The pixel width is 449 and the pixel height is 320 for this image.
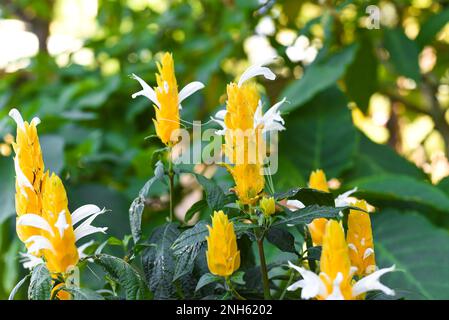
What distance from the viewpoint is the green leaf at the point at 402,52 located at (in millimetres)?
1199

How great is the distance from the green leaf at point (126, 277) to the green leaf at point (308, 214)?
11 centimetres

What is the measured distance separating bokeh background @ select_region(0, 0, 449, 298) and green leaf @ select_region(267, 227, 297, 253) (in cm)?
30

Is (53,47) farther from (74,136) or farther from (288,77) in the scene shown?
(288,77)

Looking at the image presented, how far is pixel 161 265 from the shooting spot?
471 millimetres

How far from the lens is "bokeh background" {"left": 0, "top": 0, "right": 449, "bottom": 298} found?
1.00 meters

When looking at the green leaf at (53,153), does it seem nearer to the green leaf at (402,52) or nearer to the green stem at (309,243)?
the green stem at (309,243)

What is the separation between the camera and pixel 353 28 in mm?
1435

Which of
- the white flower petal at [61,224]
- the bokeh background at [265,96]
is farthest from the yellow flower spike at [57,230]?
the bokeh background at [265,96]

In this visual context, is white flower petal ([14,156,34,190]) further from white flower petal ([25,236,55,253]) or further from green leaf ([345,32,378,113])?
green leaf ([345,32,378,113])

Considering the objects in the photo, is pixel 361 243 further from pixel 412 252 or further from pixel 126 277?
pixel 412 252

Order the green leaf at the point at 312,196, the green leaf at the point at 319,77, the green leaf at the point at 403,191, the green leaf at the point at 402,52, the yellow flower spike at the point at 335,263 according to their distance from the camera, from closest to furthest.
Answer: the yellow flower spike at the point at 335,263 < the green leaf at the point at 312,196 < the green leaf at the point at 403,191 < the green leaf at the point at 319,77 < the green leaf at the point at 402,52

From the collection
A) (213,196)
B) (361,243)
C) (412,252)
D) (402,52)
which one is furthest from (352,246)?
(402,52)

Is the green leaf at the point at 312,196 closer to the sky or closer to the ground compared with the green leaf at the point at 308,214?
closer to the sky
